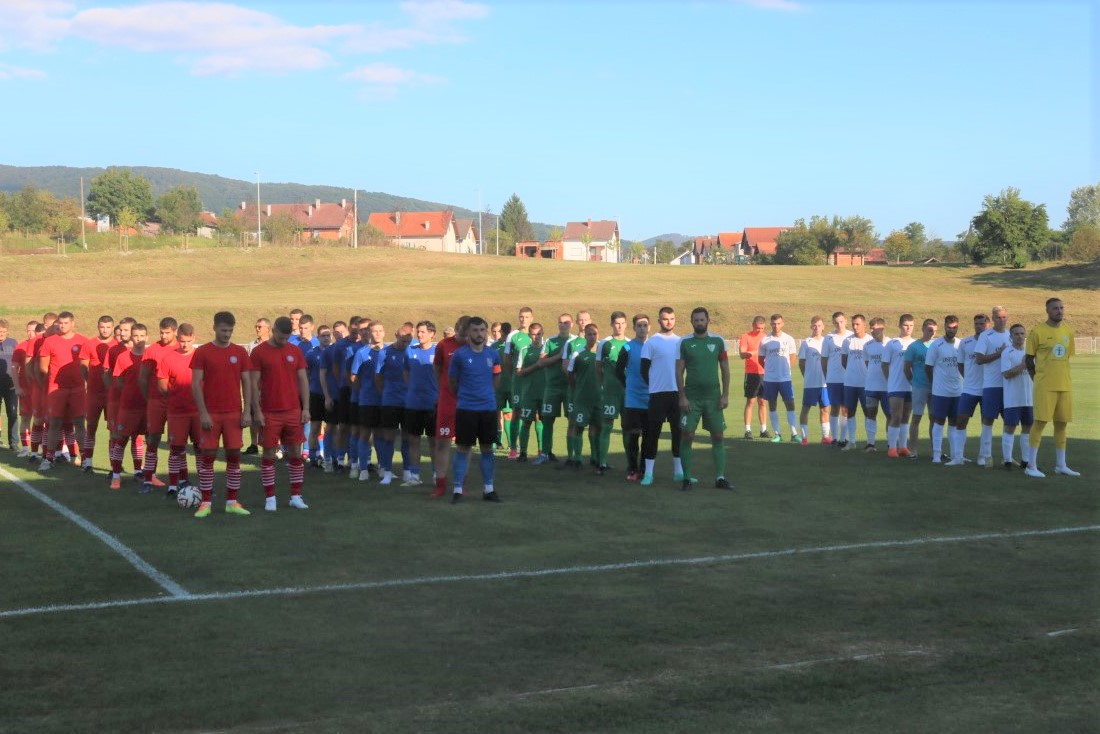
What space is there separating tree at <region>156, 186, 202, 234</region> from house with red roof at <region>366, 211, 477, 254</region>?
112 feet

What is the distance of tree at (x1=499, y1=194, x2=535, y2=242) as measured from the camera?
6097 inches

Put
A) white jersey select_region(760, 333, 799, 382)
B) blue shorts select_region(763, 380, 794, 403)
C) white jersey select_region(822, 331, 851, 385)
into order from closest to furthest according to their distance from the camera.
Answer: white jersey select_region(822, 331, 851, 385) → blue shorts select_region(763, 380, 794, 403) → white jersey select_region(760, 333, 799, 382)

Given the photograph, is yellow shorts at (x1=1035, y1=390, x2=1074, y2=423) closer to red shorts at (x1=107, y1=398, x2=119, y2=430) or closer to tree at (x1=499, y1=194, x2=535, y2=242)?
red shorts at (x1=107, y1=398, x2=119, y2=430)

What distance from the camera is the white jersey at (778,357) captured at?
19.2 meters

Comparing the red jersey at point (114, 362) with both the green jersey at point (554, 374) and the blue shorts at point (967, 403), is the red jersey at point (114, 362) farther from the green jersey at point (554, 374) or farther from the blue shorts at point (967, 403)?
the blue shorts at point (967, 403)

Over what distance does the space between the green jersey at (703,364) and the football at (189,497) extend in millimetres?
6002

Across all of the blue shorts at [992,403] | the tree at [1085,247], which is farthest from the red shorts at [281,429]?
the tree at [1085,247]

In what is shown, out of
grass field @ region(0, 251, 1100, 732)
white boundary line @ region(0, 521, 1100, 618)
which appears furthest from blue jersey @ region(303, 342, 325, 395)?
white boundary line @ region(0, 521, 1100, 618)

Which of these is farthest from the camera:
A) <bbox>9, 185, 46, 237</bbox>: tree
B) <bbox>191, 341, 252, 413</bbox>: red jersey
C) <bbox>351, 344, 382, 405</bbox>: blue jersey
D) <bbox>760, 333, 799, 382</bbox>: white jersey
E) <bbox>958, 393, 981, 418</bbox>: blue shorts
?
<bbox>9, 185, 46, 237</bbox>: tree

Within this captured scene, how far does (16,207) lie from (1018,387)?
387 ft

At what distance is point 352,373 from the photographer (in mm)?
14656

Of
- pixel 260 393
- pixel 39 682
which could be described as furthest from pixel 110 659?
pixel 260 393

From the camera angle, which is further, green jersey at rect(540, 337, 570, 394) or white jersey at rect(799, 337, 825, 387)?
white jersey at rect(799, 337, 825, 387)

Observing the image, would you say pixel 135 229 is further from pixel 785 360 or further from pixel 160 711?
pixel 160 711
